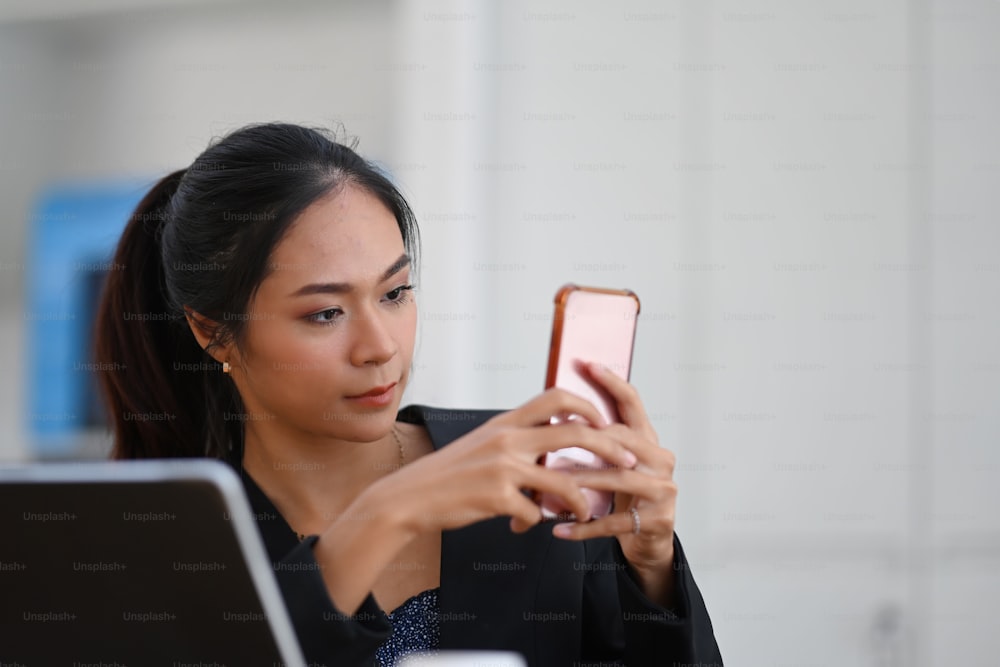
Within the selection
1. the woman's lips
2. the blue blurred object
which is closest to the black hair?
the woman's lips

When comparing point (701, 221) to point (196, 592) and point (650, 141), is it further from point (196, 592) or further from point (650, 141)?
point (196, 592)

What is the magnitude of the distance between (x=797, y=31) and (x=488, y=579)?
2.23 m

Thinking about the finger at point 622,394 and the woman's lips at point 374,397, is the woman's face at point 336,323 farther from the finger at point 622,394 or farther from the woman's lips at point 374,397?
the finger at point 622,394

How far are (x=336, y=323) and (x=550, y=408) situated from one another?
19.7 inches

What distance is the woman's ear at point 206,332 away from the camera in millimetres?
1670

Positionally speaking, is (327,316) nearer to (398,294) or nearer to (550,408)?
(398,294)

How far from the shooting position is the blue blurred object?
3.98m

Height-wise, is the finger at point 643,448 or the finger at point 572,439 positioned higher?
the finger at point 572,439

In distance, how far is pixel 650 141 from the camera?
3158 mm

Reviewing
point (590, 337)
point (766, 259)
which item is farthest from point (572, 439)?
point (766, 259)

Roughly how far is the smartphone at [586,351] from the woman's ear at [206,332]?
71 centimetres

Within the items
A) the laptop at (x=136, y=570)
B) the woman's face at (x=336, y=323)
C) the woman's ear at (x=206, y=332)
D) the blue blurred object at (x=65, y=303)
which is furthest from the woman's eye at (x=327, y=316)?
the blue blurred object at (x=65, y=303)

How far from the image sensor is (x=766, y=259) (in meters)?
3.07

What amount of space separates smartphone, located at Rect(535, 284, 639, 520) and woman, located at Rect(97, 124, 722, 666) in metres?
0.02
